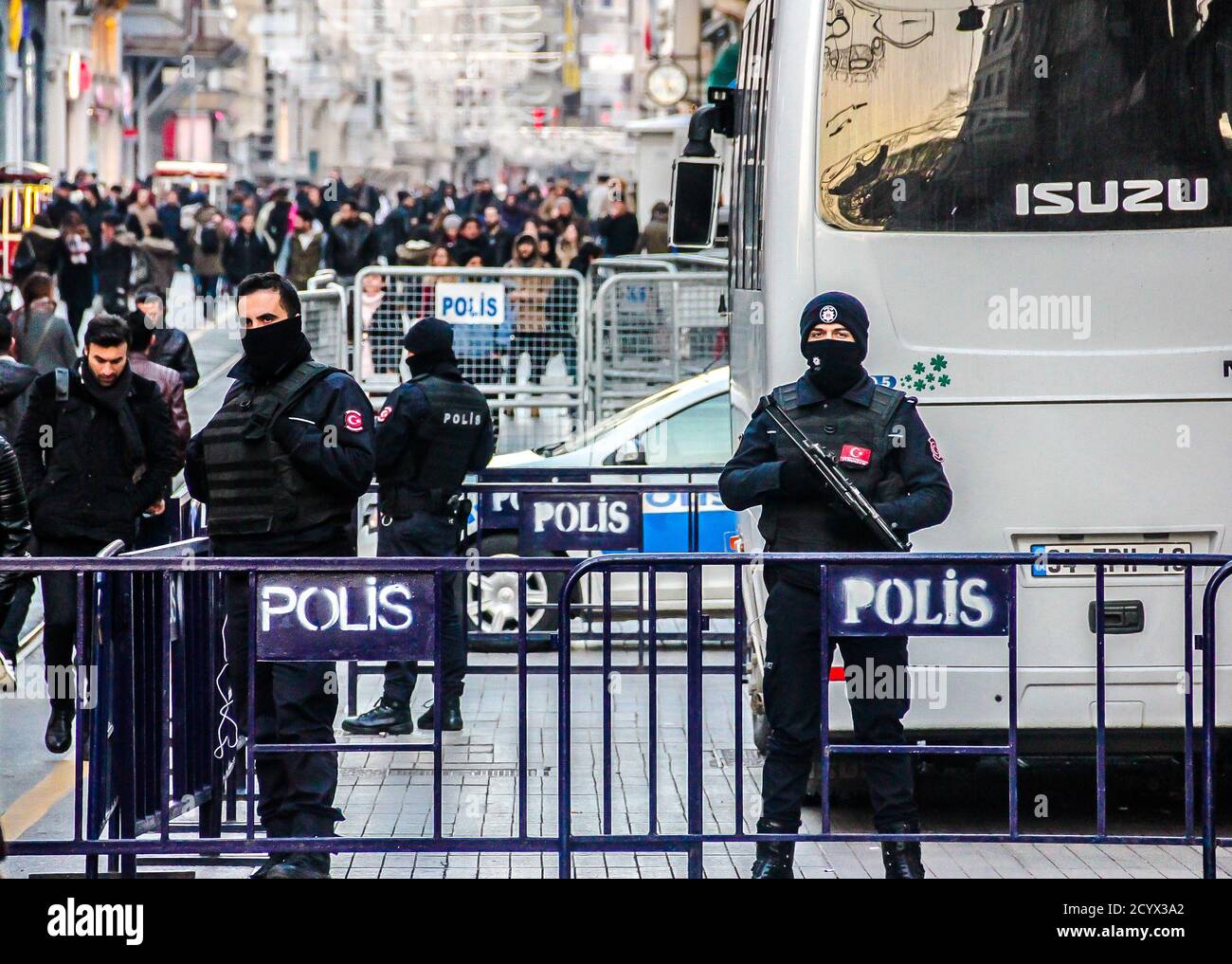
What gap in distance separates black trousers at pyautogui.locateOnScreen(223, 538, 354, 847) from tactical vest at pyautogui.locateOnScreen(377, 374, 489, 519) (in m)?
3.21

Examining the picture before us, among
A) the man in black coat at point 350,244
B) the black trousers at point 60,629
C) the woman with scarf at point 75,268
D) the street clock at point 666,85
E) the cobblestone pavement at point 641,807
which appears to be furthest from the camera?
the street clock at point 666,85

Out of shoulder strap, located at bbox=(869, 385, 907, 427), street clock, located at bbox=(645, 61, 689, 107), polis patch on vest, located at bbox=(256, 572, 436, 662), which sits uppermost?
street clock, located at bbox=(645, 61, 689, 107)

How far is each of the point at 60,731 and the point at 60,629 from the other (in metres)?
0.48

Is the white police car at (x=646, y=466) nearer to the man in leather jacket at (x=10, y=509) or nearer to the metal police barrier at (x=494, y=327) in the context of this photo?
the metal police barrier at (x=494, y=327)

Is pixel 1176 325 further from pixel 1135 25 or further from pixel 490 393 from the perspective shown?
pixel 490 393

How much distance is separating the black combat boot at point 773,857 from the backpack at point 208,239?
28026mm

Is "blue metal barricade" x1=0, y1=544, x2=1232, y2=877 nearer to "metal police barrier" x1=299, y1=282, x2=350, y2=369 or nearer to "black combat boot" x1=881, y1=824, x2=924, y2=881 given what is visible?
"black combat boot" x1=881, y1=824, x2=924, y2=881

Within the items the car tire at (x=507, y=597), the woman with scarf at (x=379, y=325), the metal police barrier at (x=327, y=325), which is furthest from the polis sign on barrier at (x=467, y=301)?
the car tire at (x=507, y=597)

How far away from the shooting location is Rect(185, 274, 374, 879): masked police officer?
6801 mm

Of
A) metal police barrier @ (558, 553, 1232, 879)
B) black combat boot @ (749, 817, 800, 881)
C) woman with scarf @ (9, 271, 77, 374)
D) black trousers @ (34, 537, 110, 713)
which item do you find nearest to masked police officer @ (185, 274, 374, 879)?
metal police barrier @ (558, 553, 1232, 879)

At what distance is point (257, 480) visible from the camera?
22.9ft

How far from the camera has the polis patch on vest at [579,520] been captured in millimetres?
10367

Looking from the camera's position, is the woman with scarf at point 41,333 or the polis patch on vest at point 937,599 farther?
the woman with scarf at point 41,333

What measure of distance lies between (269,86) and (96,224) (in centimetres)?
5114
